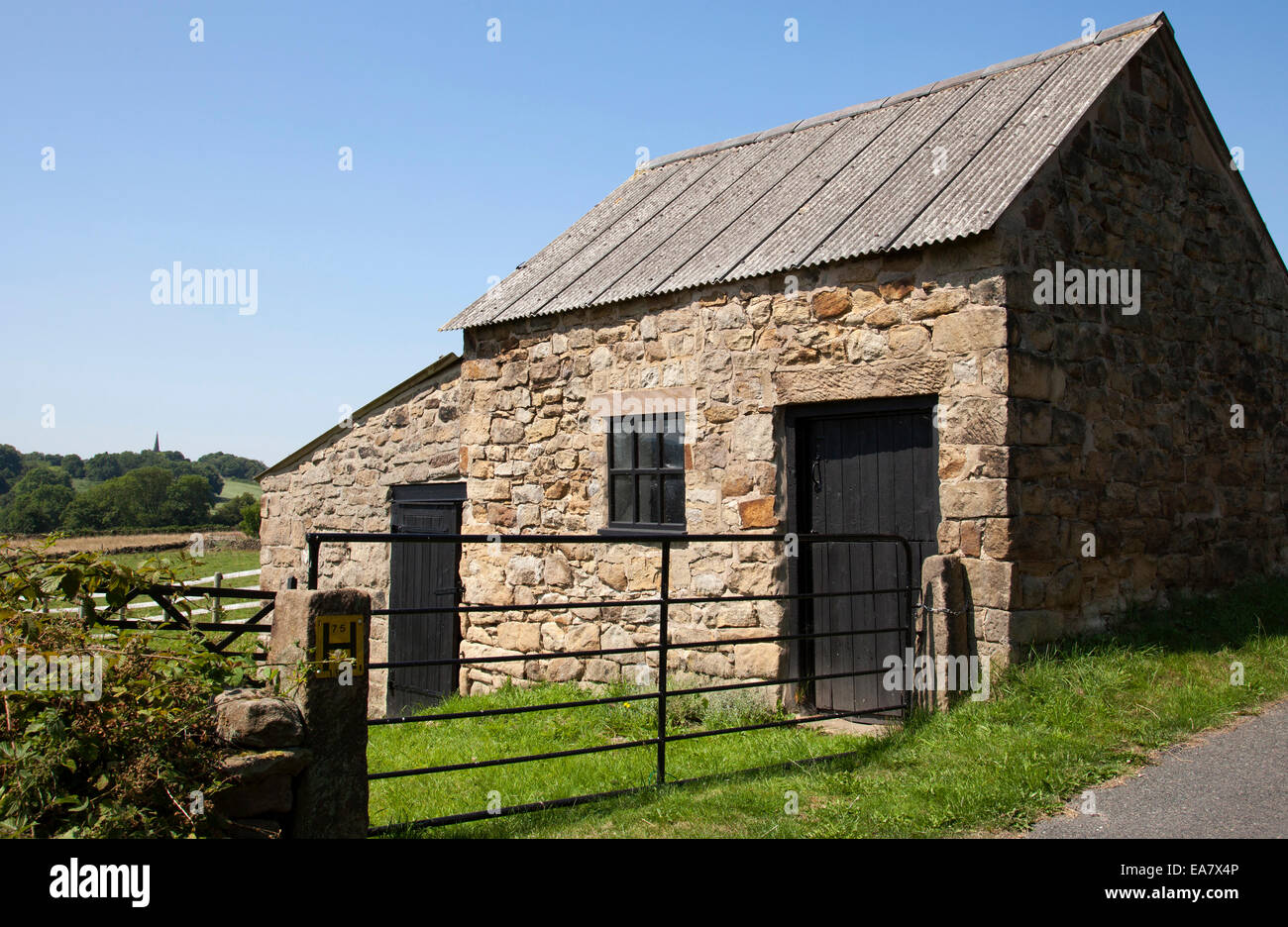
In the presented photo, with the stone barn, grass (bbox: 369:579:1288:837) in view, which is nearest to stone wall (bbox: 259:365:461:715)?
the stone barn

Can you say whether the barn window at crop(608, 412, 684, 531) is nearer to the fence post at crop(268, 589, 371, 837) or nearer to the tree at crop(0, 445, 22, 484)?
the fence post at crop(268, 589, 371, 837)

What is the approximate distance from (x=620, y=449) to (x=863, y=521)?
7.46 feet

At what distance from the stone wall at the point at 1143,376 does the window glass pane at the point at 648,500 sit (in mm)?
2852

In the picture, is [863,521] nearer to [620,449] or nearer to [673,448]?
[673,448]

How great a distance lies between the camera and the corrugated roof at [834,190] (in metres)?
6.76

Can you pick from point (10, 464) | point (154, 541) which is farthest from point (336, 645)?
point (10, 464)

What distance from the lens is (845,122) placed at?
9414mm

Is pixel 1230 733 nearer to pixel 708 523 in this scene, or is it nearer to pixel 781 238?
pixel 708 523

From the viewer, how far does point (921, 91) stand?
8.96m

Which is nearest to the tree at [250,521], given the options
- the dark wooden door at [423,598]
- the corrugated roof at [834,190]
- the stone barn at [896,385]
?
the dark wooden door at [423,598]

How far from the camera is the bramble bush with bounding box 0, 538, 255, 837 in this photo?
3164mm

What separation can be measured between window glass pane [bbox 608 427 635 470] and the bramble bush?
456 cm
